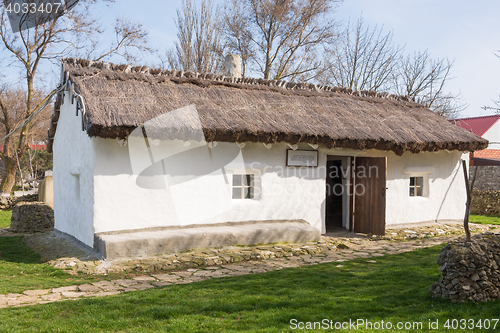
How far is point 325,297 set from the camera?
4.59 m

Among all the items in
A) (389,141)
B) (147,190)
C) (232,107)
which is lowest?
(147,190)

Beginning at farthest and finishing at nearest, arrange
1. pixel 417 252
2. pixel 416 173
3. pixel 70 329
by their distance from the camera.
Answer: pixel 416 173 → pixel 417 252 → pixel 70 329

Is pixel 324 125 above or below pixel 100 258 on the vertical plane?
above

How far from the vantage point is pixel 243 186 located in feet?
27.7

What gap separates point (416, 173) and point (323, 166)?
107 inches

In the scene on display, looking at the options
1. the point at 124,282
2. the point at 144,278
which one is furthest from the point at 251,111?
the point at 124,282

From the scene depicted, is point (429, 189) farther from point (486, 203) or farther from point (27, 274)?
point (27, 274)

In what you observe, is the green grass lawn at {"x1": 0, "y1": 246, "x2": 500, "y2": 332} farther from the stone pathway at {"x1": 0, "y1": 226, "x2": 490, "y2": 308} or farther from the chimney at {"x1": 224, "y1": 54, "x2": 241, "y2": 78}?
the chimney at {"x1": 224, "y1": 54, "x2": 241, "y2": 78}

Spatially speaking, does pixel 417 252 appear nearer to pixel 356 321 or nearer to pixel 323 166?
pixel 323 166

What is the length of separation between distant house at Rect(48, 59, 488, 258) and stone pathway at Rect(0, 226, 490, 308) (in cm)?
43

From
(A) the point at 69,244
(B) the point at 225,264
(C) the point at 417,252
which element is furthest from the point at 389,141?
(A) the point at 69,244

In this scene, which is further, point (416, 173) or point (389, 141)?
point (416, 173)

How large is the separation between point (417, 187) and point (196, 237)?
20.2 ft

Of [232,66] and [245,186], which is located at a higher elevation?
[232,66]
